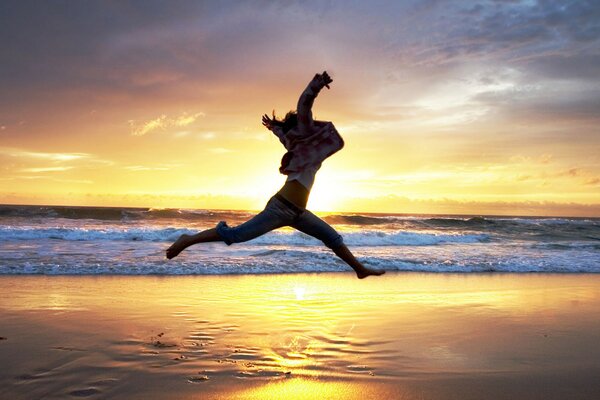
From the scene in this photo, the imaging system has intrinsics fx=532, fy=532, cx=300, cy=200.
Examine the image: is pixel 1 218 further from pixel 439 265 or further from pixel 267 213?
pixel 267 213

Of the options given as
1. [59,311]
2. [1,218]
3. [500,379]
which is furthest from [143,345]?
[1,218]

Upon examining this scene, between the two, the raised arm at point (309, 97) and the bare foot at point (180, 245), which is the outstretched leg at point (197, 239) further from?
the raised arm at point (309, 97)

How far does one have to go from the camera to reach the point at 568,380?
5.29 meters

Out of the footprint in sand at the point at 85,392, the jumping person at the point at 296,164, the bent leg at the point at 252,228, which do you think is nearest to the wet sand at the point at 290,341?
the footprint in sand at the point at 85,392

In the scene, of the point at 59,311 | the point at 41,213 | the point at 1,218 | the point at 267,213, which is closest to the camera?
the point at 267,213

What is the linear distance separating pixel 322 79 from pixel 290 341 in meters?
3.39

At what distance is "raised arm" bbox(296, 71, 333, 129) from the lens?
14.7 feet

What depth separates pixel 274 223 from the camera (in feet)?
16.7

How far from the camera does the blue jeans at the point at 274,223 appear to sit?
16.5 ft

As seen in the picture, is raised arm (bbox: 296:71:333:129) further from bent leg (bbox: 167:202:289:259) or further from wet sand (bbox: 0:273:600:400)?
wet sand (bbox: 0:273:600:400)

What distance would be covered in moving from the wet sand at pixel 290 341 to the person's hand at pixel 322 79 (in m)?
2.70

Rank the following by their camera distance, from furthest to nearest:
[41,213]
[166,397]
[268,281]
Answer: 1. [41,213]
2. [268,281]
3. [166,397]

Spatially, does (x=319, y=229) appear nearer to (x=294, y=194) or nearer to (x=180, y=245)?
(x=294, y=194)

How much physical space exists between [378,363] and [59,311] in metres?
4.95
